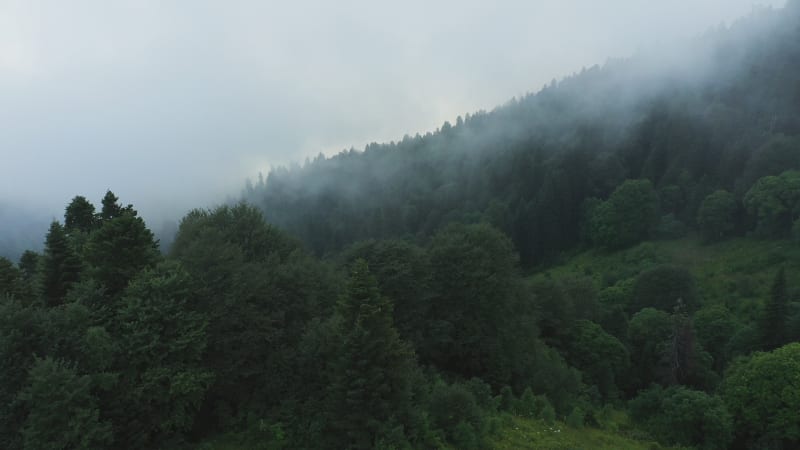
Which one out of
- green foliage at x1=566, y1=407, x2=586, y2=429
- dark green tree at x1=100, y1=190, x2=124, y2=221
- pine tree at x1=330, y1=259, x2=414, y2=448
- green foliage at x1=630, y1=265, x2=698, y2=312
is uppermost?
dark green tree at x1=100, y1=190, x2=124, y2=221

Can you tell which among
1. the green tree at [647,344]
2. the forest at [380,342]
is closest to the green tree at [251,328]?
the forest at [380,342]

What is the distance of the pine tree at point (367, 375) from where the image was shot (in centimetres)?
2123

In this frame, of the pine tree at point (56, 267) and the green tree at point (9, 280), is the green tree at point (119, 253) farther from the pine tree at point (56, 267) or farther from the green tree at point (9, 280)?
the green tree at point (9, 280)

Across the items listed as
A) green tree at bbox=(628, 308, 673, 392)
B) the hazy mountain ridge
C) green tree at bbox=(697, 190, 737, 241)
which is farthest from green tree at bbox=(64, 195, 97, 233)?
green tree at bbox=(697, 190, 737, 241)

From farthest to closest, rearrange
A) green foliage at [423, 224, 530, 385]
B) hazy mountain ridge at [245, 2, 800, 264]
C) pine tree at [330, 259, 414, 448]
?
hazy mountain ridge at [245, 2, 800, 264] < green foliage at [423, 224, 530, 385] < pine tree at [330, 259, 414, 448]

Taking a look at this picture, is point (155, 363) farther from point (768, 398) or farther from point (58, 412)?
point (768, 398)

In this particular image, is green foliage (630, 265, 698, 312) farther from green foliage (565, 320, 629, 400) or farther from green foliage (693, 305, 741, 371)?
green foliage (565, 320, 629, 400)

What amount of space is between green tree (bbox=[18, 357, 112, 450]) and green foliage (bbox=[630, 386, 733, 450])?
35591 mm

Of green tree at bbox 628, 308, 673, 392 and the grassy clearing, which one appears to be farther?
the grassy clearing

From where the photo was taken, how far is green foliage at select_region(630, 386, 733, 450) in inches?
1255

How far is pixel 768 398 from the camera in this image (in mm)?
33000

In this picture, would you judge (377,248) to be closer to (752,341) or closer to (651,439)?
(651,439)

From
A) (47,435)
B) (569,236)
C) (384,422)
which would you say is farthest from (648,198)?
(47,435)

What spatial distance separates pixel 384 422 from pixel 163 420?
432 inches
